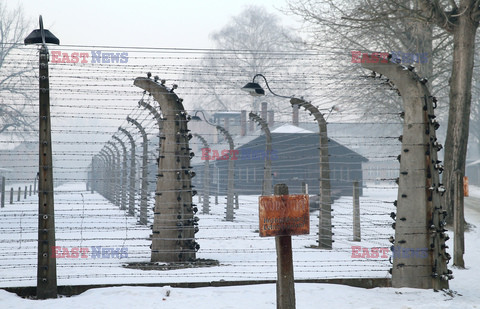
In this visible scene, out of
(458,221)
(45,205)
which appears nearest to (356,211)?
(458,221)

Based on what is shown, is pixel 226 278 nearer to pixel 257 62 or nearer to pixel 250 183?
pixel 250 183

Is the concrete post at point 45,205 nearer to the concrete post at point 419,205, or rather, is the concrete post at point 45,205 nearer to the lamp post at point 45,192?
the lamp post at point 45,192

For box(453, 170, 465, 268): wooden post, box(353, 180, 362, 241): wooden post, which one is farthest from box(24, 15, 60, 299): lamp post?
box(353, 180, 362, 241): wooden post

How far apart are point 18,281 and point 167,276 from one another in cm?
184

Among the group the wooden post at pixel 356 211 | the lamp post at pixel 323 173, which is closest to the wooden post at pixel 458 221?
the lamp post at pixel 323 173

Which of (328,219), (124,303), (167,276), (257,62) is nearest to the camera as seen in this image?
(124,303)

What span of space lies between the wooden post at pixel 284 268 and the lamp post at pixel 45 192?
321cm

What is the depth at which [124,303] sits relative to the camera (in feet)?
20.8

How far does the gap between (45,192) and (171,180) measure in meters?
2.54

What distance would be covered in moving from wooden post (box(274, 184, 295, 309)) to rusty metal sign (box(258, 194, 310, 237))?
0.09 metres

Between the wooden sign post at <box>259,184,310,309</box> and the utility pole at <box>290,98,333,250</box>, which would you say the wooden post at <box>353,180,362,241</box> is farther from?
the wooden sign post at <box>259,184,310,309</box>

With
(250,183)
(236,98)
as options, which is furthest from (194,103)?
(250,183)

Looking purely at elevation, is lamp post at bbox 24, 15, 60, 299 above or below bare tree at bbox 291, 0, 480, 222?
below

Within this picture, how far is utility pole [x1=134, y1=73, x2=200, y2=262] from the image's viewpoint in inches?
359
